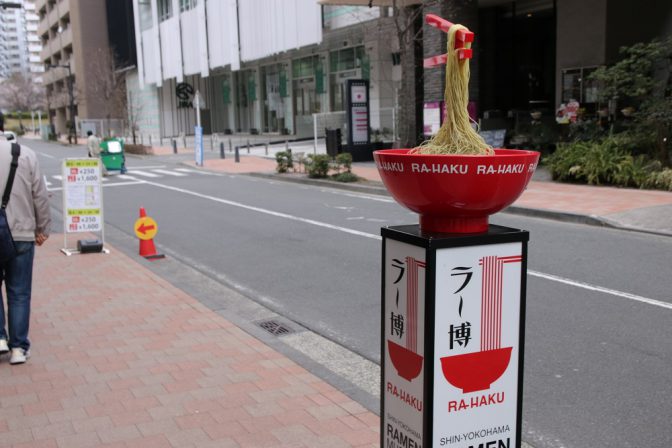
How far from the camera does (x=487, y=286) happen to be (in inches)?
100

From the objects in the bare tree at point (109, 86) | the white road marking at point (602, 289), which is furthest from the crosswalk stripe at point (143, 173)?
the bare tree at point (109, 86)

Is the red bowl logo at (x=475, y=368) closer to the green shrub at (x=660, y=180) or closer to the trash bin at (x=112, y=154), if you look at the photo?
the green shrub at (x=660, y=180)

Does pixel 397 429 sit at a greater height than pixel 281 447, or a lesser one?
greater

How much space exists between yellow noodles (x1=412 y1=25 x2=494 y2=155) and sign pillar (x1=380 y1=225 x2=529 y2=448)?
0.32 meters

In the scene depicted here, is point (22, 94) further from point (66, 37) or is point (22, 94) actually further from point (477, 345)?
point (477, 345)

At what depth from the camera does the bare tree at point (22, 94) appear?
104 meters

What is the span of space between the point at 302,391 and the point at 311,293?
→ 3045 mm

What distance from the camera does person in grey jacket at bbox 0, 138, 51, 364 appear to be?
5.00 meters

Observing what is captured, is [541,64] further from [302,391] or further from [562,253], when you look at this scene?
[302,391]

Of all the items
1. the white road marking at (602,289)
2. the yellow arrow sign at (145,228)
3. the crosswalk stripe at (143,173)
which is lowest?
the white road marking at (602,289)

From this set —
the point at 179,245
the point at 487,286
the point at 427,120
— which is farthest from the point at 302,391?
the point at 427,120

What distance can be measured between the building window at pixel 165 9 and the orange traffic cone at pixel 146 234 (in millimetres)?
45068

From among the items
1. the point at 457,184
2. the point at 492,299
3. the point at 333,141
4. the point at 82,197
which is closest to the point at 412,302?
the point at 492,299

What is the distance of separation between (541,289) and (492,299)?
5120 mm
